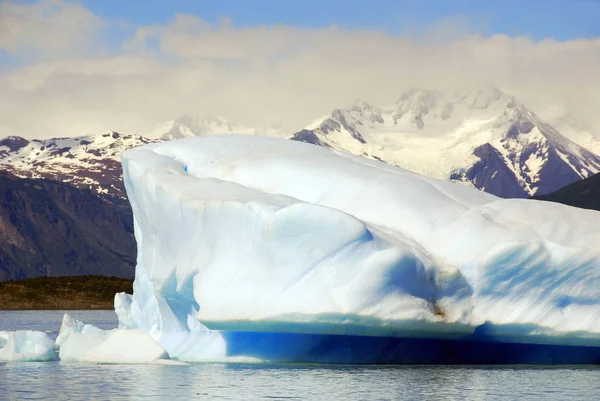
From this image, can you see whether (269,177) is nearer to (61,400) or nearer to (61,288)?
(61,400)

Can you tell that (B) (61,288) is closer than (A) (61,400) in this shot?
No

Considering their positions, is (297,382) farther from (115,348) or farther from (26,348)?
(26,348)

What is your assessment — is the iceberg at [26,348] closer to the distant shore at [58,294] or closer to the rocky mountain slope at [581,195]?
the distant shore at [58,294]

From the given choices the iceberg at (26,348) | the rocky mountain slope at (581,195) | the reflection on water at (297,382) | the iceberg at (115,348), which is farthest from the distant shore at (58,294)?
the reflection on water at (297,382)

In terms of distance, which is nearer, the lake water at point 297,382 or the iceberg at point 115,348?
the lake water at point 297,382

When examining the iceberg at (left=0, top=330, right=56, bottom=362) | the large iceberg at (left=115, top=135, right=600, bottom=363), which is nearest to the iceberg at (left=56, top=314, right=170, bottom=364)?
the iceberg at (left=0, top=330, right=56, bottom=362)

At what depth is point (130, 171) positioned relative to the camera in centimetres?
2938

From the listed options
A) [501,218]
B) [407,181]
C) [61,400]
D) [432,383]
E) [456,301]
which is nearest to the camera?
[61,400]

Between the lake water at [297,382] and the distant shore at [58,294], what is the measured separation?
124722mm

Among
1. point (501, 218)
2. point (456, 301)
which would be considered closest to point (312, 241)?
point (456, 301)

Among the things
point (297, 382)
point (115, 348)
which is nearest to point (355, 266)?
point (297, 382)

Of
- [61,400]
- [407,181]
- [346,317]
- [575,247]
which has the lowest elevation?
[61,400]

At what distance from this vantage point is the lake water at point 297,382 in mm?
21750

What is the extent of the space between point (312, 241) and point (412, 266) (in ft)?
7.14
